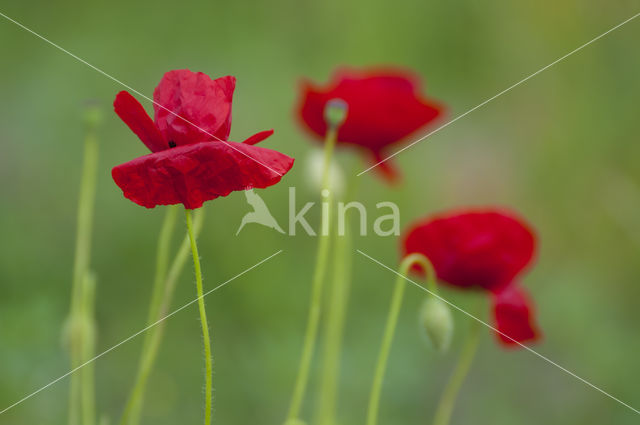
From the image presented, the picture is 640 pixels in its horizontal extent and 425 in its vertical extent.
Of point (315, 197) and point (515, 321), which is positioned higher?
point (515, 321)

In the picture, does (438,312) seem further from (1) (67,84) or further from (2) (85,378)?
(1) (67,84)

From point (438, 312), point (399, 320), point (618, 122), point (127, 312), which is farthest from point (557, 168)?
point (438, 312)

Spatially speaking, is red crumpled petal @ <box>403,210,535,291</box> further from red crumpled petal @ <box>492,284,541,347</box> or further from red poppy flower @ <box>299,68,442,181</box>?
red poppy flower @ <box>299,68,442,181</box>

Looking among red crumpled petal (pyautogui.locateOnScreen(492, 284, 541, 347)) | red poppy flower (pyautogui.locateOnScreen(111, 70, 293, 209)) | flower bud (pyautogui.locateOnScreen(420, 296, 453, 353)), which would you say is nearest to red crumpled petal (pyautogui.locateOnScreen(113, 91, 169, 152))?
red poppy flower (pyautogui.locateOnScreen(111, 70, 293, 209))

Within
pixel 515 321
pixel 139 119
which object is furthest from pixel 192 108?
pixel 515 321

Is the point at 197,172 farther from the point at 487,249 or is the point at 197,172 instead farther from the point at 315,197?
the point at 315,197

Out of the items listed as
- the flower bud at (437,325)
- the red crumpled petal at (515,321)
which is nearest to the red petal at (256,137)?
the flower bud at (437,325)
